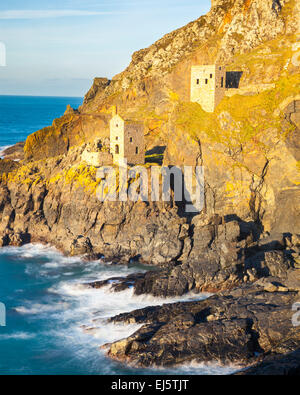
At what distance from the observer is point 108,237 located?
6000cm

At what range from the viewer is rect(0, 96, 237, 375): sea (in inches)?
1394

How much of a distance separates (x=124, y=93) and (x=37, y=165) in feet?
84.8

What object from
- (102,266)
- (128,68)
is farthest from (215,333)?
(128,68)

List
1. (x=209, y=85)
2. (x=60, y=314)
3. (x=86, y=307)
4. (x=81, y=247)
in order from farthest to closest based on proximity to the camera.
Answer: (x=209, y=85), (x=81, y=247), (x=86, y=307), (x=60, y=314)

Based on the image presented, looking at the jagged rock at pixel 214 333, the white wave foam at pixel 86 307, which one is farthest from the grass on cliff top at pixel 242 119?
the jagged rock at pixel 214 333

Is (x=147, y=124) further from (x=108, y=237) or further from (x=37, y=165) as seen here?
(x=108, y=237)

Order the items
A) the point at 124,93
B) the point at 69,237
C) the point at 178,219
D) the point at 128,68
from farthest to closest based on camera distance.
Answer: the point at 128,68 < the point at 124,93 < the point at 69,237 < the point at 178,219

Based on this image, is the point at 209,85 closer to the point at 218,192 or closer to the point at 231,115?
the point at 231,115

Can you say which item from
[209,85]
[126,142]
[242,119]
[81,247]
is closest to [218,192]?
[242,119]

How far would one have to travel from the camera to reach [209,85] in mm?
65250

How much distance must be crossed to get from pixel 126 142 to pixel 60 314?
28018 mm

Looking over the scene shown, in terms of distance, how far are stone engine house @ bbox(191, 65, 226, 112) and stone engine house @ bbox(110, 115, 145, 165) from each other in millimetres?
9894

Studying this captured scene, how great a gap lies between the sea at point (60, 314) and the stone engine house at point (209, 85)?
86.3 ft

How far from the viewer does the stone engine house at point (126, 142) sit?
63.8m
